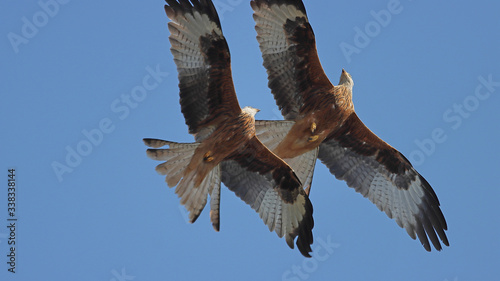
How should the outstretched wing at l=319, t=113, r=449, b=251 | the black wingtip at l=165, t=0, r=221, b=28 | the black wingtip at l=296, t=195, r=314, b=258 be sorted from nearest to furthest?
the black wingtip at l=165, t=0, r=221, b=28 → the black wingtip at l=296, t=195, r=314, b=258 → the outstretched wing at l=319, t=113, r=449, b=251

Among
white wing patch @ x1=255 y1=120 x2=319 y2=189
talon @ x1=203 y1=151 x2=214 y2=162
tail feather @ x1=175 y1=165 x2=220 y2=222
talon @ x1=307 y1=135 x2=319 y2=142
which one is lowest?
tail feather @ x1=175 y1=165 x2=220 y2=222

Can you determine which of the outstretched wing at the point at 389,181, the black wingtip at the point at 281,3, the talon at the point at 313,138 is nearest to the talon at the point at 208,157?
the talon at the point at 313,138

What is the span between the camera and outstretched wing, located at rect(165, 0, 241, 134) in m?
11.6

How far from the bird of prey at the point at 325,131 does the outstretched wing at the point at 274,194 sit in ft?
1.77

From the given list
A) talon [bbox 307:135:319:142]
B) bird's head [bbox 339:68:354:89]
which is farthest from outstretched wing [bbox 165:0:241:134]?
bird's head [bbox 339:68:354:89]

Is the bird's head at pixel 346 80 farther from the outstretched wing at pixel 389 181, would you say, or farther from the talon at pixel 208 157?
the talon at pixel 208 157

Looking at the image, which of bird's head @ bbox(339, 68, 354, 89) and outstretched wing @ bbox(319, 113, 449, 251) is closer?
bird's head @ bbox(339, 68, 354, 89)

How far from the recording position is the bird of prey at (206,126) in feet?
38.3

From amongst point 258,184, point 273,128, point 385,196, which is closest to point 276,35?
point 273,128

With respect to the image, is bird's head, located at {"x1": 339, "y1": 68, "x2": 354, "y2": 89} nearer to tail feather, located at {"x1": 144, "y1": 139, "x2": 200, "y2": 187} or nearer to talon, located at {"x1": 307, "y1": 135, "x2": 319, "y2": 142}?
talon, located at {"x1": 307, "y1": 135, "x2": 319, "y2": 142}

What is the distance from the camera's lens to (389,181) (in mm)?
13977

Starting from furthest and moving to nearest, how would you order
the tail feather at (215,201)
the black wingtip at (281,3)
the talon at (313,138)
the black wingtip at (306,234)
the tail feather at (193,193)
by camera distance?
1. the talon at (313,138)
2. the black wingtip at (306,234)
3. the black wingtip at (281,3)
4. the tail feather at (215,201)
5. the tail feather at (193,193)

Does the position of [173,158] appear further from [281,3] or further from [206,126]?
[281,3]

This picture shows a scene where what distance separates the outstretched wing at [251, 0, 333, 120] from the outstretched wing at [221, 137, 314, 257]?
1040 mm
